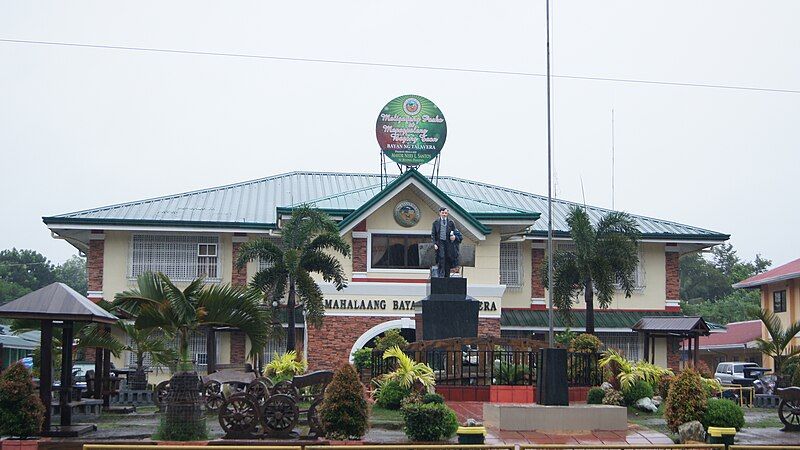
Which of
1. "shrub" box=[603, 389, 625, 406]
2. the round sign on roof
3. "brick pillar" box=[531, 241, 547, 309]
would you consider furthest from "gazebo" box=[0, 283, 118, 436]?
"brick pillar" box=[531, 241, 547, 309]

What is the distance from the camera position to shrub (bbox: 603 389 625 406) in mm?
22109

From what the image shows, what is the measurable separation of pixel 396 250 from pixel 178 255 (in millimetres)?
8595

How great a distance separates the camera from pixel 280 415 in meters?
16.5

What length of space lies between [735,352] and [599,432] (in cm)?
4299

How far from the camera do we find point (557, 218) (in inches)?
1732

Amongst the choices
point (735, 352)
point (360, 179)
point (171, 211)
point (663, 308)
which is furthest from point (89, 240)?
point (735, 352)

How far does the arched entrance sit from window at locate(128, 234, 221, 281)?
6.96 m

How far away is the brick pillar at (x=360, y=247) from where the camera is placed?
36.9 m

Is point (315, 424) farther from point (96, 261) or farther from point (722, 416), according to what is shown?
point (96, 261)

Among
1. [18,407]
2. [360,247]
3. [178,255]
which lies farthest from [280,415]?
[178,255]

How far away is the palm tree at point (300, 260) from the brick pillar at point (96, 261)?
28.1 feet

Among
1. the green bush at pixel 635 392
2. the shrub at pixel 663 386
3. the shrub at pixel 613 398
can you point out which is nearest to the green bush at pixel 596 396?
the shrub at pixel 613 398

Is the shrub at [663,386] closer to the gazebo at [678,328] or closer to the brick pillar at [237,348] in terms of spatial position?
the gazebo at [678,328]

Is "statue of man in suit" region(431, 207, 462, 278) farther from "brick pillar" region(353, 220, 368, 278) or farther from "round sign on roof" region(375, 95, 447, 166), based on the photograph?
"round sign on roof" region(375, 95, 447, 166)
